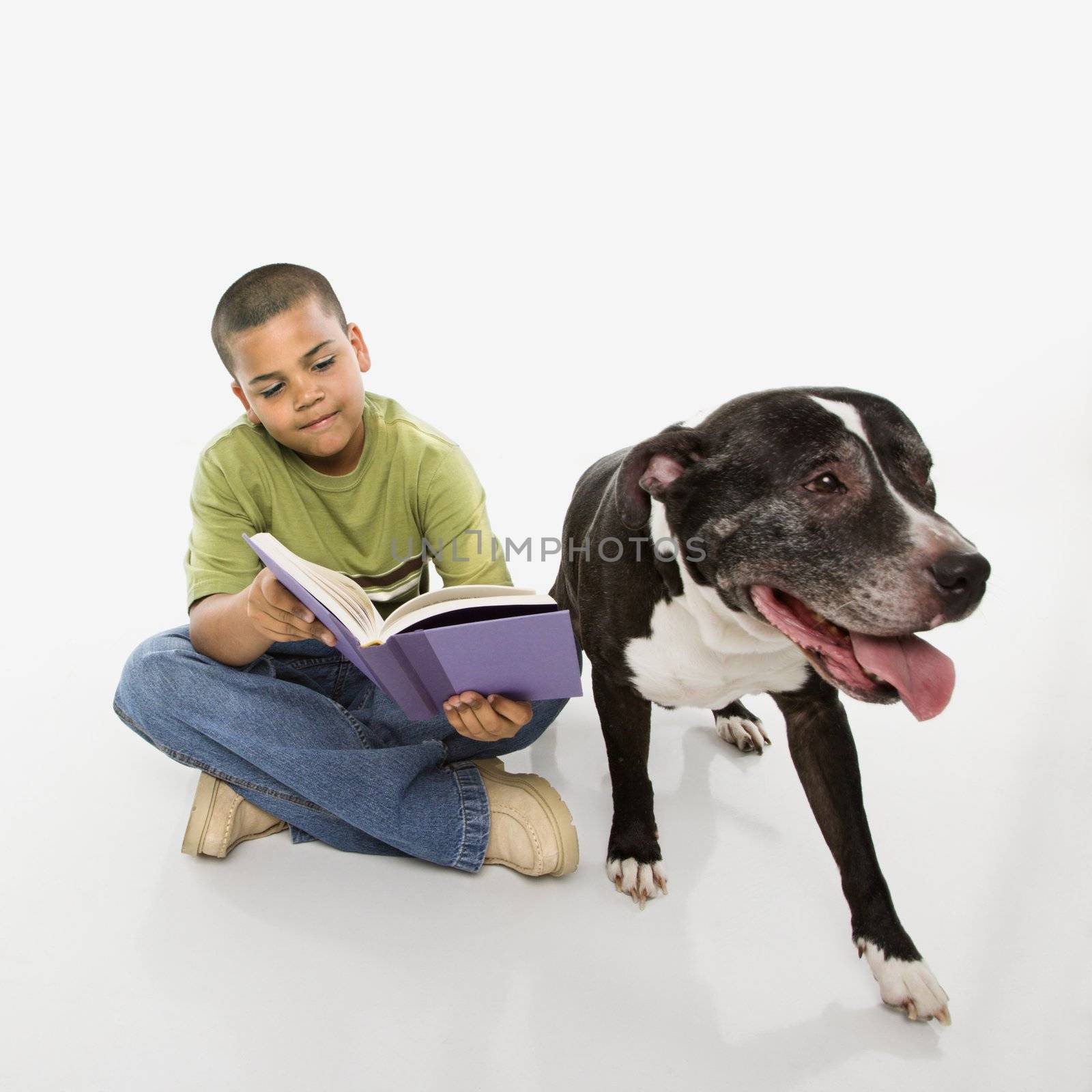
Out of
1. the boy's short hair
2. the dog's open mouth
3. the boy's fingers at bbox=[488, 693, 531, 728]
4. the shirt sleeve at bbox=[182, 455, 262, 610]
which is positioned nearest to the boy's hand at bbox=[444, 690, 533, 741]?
the boy's fingers at bbox=[488, 693, 531, 728]

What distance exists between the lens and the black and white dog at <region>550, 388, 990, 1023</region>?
1689 mm

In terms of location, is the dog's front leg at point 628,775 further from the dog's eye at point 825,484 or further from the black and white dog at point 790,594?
the dog's eye at point 825,484

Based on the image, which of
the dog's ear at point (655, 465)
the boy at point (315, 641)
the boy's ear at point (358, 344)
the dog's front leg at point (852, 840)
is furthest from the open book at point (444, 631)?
the boy's ear at point (358, 344)

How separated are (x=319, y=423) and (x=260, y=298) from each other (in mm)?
276

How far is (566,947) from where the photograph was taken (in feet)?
6.64

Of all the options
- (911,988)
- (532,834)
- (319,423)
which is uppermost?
(319,423)

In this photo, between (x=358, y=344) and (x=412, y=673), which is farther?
(x=358, y=344)

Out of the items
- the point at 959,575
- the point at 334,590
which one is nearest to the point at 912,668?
the point at 959,575

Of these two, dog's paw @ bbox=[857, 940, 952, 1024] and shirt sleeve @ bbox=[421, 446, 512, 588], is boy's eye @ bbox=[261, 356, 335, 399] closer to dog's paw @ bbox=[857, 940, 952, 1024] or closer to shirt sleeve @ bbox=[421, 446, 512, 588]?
shirt sleeve @ bbox=[421, 446, 512, 588]

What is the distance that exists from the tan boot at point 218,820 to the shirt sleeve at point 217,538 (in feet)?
1.30

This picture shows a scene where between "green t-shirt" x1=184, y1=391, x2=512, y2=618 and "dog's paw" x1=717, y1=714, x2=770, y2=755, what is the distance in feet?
2.27

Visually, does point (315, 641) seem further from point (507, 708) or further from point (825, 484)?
point (825, 484)

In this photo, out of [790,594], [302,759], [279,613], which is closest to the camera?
[790,594]

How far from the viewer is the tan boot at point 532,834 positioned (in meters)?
2.19
